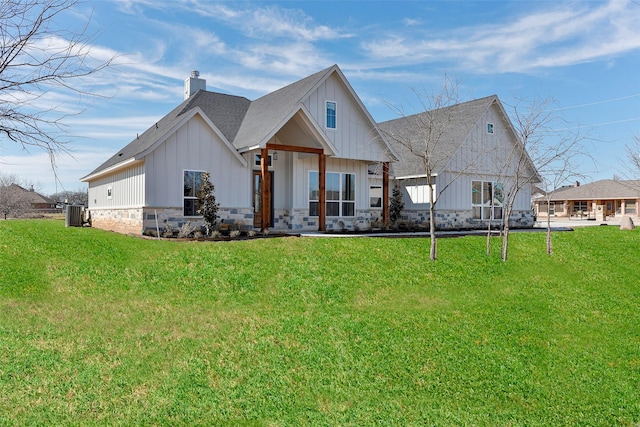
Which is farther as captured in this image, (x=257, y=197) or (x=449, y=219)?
(x=449, y=219)

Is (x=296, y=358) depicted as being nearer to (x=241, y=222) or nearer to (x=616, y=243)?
(x=241, y=222)

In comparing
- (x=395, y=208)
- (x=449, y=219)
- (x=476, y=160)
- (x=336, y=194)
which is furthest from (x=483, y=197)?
(x=336, y=194)

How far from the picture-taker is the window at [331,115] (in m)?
19.1

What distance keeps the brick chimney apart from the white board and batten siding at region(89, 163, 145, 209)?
22.1 ft

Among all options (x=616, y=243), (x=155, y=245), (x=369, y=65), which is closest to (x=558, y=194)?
(x=616, y=243)

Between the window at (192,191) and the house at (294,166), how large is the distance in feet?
0.12

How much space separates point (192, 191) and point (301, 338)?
9.93 m

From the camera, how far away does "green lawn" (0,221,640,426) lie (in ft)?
19.2

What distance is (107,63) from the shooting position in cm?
603

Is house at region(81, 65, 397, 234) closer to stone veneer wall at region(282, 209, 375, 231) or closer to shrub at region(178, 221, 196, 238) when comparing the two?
stone veneer wall at region(282, 209, 375, 231)

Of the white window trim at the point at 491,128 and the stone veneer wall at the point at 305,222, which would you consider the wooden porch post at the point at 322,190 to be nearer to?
the stone veneer wall at the point at 305,222

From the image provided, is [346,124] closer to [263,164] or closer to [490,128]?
[263,164]

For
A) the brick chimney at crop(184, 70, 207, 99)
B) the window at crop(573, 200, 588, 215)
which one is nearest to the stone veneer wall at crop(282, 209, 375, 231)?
the brick chimney at crop(184, 70, 207, 99)

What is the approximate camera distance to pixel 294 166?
60.5 ft
